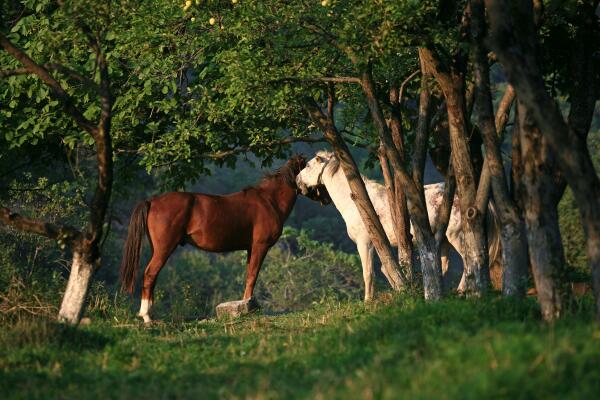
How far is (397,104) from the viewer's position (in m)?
18.2

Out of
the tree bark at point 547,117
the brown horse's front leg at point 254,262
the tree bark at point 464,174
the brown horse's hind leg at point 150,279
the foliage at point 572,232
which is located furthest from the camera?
the foliage at point 572,232

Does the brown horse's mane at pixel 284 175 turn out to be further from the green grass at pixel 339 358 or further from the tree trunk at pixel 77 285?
the tree trunk at pixel 77 285

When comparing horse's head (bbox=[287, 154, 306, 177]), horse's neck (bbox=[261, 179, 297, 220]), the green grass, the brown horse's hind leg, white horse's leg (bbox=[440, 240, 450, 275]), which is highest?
horse's head (bbox=[287, 154, 306, 177])

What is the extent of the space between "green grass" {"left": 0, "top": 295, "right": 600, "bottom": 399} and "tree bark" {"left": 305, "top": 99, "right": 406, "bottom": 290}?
3.18m

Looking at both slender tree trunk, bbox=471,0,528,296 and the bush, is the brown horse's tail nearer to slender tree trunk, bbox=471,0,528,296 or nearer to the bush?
slender tree trunk, bbox=471,0,528,296

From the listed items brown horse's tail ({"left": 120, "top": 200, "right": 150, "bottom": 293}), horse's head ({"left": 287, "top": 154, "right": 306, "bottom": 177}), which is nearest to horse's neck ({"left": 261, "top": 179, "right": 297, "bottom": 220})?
horse's head ({"left": 287, "top": 154, "right": 306, "bottom": 177})

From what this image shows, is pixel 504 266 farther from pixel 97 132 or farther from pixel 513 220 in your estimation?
pixel 97 132

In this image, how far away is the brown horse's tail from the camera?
17031mm

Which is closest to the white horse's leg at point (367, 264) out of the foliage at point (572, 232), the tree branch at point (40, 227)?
the tree branch at point (40, 227)

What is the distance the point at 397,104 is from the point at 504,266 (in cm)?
562

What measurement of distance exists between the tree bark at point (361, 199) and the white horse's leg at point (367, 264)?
1155 mm

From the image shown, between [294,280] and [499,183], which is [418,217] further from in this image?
[294,280]

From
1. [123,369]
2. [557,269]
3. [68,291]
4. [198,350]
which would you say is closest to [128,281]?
[68,291]

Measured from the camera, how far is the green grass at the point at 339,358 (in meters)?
7.95
